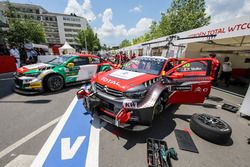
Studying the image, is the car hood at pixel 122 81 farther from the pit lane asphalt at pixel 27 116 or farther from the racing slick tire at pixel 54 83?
the racing slick tire at pixel 54 83

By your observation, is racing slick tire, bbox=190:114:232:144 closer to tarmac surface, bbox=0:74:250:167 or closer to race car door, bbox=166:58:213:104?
tarmac surface, bbox=0:74:250:167

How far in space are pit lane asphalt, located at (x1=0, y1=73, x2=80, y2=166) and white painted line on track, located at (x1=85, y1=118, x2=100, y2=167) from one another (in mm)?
952

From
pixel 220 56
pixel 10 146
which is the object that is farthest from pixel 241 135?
pixel 220 56

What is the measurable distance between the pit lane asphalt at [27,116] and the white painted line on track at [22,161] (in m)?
0.07

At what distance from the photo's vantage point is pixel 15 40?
53.6 ft

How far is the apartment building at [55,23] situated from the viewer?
59781 mm

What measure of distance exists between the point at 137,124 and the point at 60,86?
180 inches

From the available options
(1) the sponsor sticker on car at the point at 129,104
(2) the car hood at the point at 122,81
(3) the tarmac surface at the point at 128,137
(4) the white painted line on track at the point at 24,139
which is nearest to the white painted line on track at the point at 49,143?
(3) the tarmac surface at the point at 128,137

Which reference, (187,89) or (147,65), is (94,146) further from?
(187,89)

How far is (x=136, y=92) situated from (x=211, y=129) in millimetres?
1791

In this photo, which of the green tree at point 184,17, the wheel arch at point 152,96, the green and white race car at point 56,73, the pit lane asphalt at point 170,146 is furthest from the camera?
the green tree at point 184,17

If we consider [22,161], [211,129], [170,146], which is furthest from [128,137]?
[22,161]

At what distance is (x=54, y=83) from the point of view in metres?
5.33

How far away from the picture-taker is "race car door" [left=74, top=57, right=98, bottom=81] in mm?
6078
